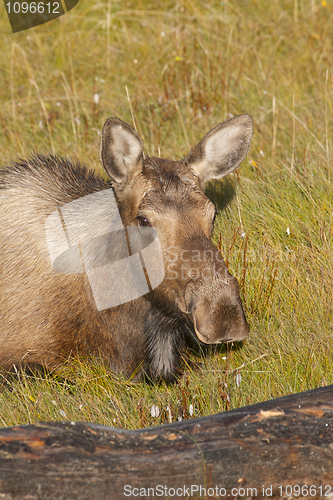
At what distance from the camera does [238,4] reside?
356 inches

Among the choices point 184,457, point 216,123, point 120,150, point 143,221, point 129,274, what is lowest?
point 184,457

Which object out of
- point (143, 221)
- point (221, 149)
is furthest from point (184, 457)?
point (221, 149)

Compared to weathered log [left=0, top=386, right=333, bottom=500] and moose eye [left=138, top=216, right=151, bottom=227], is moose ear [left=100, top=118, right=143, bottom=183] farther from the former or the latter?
weathered log [left=0, top=386, right=333, bottom=500]

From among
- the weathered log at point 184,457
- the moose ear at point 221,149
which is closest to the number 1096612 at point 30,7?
the moose ear at point 221,149

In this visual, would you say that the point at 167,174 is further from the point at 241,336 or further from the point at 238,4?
the point at 238,4

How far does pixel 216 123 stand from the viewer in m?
6.81

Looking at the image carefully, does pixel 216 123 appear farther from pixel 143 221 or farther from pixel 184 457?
pixel 184 457

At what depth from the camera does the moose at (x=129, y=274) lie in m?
3.71

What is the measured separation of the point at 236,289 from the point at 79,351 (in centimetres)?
146

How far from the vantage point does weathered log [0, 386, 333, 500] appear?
8.11 feet

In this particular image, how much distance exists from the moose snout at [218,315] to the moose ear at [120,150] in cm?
110

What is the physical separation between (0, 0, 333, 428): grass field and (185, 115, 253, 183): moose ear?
614 millimetres

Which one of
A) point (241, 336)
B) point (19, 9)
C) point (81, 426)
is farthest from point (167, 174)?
point (19, 9)

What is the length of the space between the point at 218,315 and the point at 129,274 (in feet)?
3.14
